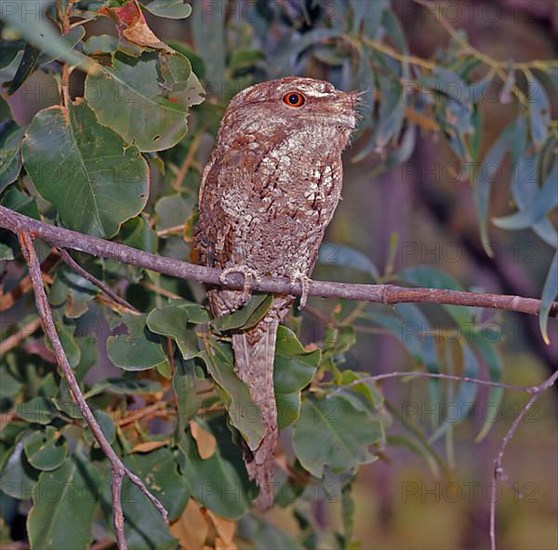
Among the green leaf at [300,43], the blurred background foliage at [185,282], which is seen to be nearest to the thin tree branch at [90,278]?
the blurred background foliage at [185,282]

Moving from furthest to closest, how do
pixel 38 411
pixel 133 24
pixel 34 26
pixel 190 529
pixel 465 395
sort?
1. pixel 465 395
2. pixel 190 529
3. pixel 38 411
4. pixel 133 24
5. pixel 34 26

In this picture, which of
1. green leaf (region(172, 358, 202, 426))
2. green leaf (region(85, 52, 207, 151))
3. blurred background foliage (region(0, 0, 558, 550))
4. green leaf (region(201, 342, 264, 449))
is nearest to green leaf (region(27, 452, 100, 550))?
blurred background foliage (region(0, 0, 558, 550))

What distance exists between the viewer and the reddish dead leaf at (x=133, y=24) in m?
1.41

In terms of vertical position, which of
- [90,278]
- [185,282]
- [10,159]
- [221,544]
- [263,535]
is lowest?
[263,535]

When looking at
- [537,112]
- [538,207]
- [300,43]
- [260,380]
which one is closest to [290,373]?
[260,380]

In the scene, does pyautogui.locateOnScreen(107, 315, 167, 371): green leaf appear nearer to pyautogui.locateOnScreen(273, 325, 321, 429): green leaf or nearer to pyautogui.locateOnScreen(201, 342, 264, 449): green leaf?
pyautogui.locateOnScreen(201, 342, 264, 449): green leaf

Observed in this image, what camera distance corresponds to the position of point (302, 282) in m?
1.66

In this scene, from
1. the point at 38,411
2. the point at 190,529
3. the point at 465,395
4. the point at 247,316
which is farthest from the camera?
the point at 465,395

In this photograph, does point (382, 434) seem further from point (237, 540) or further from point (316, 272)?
point (316, 272)

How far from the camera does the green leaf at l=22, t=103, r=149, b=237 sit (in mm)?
1484

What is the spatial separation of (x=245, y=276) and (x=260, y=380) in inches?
8.5

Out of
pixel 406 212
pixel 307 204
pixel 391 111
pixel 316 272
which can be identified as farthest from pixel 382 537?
pixel 307 204

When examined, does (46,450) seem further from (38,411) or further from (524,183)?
(524,183)

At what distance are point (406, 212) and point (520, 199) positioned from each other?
99.5 inches
